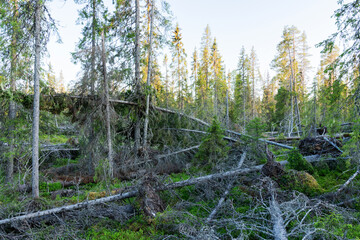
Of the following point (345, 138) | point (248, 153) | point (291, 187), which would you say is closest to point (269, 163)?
point (291, 187)

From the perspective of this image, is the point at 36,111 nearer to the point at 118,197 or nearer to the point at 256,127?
the point at 118,197

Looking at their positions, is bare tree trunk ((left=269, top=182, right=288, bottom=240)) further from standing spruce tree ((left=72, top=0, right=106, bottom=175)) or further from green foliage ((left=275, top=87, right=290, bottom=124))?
green foliage ((left=275, top=87, right=290, bottom=124))

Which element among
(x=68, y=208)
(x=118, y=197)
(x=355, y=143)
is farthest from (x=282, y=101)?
(x=68, y=208)

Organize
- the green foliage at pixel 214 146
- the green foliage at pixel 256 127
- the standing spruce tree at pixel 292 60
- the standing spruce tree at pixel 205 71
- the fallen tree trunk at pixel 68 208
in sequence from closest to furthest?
the fallen tree trunk at pixel 68 208 < the green foliage at pixel 256 127 < the green foliage at pixel 214 146 < the standing spruce tree at pixel 292 60 < the standing spruce tree at pixel 205 71

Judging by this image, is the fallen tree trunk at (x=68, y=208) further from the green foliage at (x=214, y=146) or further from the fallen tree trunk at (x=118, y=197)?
the green foliage at (x=214, y=146)

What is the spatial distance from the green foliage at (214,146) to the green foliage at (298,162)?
2.27 meters

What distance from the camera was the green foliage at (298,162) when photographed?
6832mm

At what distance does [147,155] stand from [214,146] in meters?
3.31

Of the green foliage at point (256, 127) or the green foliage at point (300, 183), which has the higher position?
the green foliage at point (256, 127)

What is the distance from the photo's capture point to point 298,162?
684cm

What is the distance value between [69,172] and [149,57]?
306 inches

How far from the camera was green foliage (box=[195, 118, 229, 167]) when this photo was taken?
7879 mm

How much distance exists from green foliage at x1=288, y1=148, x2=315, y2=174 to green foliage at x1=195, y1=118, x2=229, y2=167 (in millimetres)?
2272

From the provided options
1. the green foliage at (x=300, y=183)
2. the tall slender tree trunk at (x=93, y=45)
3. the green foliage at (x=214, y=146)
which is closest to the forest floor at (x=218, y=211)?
the green foliage at (x=300, y=183)
